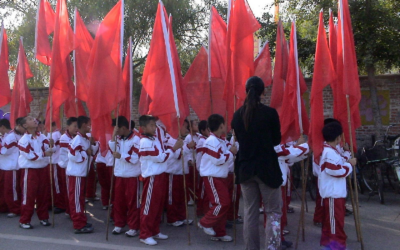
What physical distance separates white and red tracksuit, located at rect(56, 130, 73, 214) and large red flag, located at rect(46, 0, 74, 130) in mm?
491

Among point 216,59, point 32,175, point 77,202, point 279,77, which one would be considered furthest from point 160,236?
point 216,59

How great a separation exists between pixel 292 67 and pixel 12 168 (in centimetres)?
481

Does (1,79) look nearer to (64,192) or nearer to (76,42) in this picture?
(76,42)

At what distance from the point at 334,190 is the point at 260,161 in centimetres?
122

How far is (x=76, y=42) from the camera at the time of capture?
21.1ft

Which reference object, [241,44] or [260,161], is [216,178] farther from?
[241,44]

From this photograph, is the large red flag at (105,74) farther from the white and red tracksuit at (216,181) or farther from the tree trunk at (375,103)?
the tree trunk at (375,103)

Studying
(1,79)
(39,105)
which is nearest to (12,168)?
(1,79)

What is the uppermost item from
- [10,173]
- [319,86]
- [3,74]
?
[3,74]

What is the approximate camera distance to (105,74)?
5.72m

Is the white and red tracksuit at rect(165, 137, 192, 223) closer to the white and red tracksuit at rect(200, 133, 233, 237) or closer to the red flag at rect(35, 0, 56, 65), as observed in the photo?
the white and red tracksuit at rect(200, 133, 233, 237)

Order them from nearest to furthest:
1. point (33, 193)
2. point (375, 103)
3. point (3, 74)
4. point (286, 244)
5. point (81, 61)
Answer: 1. point (286, 244)
2. point (33, 193)
3. point (81, 61)
4. point (3, 74)
5. point (375, 103)

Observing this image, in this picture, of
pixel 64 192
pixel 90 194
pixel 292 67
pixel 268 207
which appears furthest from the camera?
pixel 90 194

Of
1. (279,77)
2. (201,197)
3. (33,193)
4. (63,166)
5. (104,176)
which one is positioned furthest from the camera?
(104,176)
